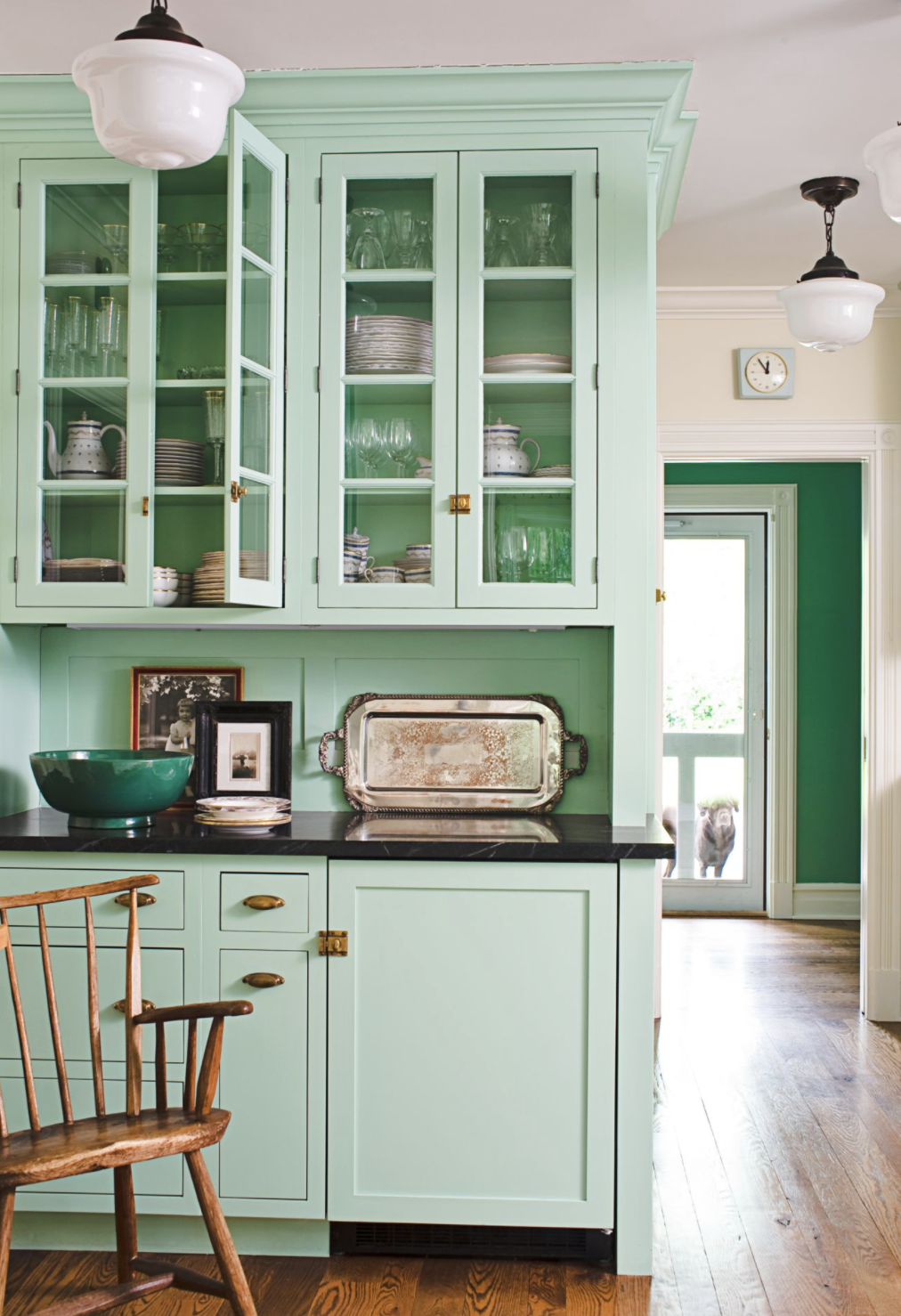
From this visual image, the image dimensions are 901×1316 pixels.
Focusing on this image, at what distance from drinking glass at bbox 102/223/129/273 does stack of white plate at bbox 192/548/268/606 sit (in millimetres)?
711

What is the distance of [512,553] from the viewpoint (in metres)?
2.73

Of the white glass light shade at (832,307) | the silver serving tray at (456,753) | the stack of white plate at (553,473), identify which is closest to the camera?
the stack of white plate at (553,473)

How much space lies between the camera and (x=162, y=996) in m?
2.52

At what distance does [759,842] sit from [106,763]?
13.9ft

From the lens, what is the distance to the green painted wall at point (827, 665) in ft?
19.5

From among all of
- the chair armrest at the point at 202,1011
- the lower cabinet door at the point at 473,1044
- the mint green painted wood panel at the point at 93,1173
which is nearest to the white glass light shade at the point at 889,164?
the lower cabinet door at the point at 473,1044

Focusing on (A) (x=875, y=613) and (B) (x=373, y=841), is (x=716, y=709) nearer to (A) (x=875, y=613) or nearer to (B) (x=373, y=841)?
(A) (x=875, y=613)

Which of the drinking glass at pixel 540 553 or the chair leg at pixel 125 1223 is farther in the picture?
the drinking glass at pixel 540 553

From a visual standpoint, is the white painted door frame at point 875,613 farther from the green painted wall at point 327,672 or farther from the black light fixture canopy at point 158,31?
the black light fixture canopy at point 158,31

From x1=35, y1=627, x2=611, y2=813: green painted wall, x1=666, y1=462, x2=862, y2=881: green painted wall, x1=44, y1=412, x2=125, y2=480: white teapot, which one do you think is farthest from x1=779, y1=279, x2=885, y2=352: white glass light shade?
x1=666, y1=462, x2=862, y2=881: green painted wall

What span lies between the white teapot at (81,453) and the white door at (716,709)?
148 inches

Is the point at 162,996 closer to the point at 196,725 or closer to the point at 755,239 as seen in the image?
the point at 196,725

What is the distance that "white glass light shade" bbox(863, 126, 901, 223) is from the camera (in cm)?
227

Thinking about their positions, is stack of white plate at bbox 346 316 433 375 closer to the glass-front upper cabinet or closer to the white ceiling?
the glass-front upper cabinet
